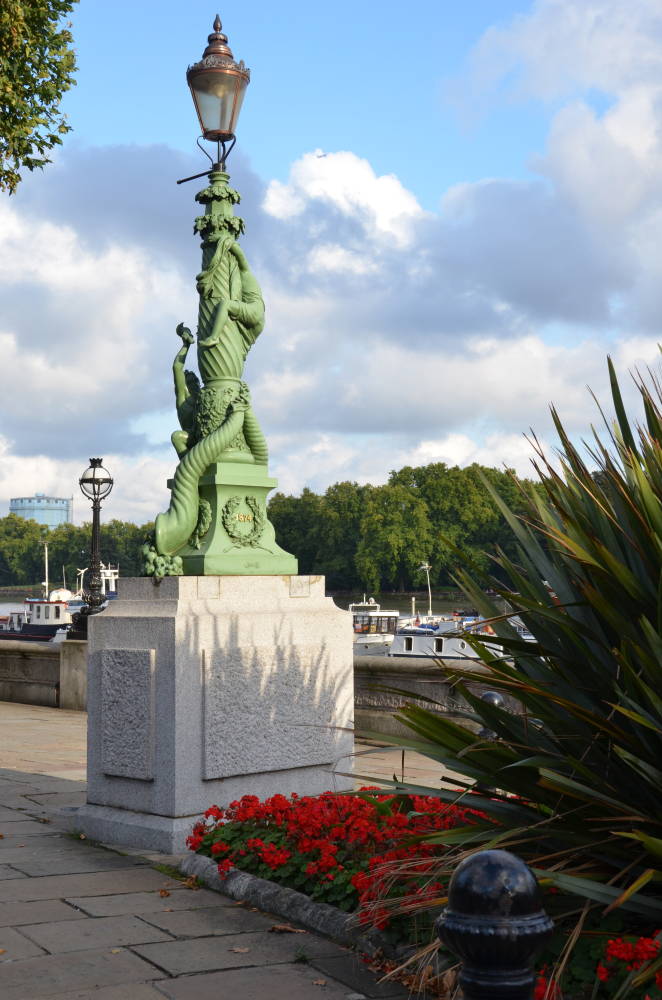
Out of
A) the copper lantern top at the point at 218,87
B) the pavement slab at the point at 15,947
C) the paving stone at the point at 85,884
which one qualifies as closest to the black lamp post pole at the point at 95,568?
the copper lantern top at the point at 218,87

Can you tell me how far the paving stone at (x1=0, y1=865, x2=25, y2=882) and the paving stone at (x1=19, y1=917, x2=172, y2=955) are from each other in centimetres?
98

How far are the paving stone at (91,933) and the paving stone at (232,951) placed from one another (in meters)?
0.14

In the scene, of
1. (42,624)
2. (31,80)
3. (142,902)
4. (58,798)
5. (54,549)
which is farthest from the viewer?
(54,549)

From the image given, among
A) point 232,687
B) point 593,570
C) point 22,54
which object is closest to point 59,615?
point 22,54

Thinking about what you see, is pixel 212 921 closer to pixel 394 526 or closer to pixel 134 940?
pixel 134 940

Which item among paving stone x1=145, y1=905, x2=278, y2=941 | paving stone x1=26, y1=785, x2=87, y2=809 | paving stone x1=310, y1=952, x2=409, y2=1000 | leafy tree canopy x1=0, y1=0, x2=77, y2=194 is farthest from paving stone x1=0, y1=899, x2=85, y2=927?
leafy tree canopy x1=0, y1=0, x2=77, y2=194

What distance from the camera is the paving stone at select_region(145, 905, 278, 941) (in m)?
4.77

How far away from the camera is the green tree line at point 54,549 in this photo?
13051 centimetres

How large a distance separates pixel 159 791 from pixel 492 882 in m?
4.66

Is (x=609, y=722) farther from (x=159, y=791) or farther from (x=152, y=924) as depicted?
(x=159, y=791)

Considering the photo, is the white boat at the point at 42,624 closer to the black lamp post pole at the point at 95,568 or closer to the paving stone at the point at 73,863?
the black lamp post pole at the point at 95,568

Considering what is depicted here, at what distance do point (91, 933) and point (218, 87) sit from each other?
219 inches

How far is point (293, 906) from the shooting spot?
16.1ft

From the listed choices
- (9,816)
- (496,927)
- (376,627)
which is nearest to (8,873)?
(9,816)
